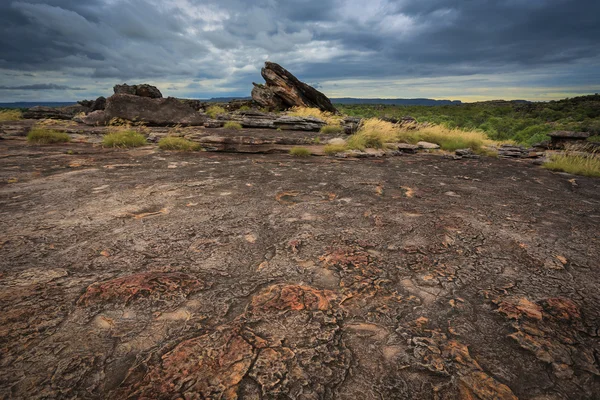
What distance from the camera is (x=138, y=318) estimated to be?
56.7 inches

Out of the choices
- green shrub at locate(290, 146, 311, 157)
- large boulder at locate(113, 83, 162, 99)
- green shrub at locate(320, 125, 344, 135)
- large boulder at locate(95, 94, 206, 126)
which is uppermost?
large boulder at locate(113, 83, 162, 99)

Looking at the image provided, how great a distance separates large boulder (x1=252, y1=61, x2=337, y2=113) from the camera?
16.0 m

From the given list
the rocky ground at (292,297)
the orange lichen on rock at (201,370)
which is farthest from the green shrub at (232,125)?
the orange lichen on rock at (201,370)

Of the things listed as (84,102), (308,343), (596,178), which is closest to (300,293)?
(308,343)

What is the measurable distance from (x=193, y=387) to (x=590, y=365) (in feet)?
5.47

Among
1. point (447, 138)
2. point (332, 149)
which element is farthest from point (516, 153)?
point (332, 149)

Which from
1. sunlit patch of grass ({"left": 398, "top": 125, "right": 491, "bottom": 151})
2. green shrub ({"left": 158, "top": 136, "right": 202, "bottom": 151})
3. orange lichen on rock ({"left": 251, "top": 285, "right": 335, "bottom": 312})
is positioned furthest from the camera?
sunlit patch of grass ({"left": 398, "top": 125, "right": 491, "bottom": 151})

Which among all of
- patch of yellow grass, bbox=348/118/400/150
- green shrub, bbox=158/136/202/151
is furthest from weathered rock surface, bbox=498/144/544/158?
green shrub, bbox=158/136/202/151

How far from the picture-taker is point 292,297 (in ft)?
5.25

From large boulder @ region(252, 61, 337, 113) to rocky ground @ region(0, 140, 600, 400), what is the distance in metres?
13.7

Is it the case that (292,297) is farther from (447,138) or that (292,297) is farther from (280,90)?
(280,90)

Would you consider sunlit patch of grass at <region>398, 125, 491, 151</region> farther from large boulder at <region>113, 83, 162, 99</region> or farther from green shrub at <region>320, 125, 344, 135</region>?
large boulder at <region>113, 83, 162, 99</region>

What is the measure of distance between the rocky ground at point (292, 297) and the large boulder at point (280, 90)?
1370 cm

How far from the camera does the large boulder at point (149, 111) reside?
32.2 feet
